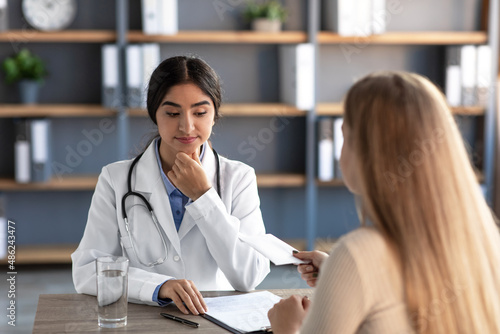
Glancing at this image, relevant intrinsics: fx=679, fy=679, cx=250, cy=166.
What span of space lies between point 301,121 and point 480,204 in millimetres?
3255

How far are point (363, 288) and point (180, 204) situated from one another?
1.01 m

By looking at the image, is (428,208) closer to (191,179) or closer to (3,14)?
(191,179)

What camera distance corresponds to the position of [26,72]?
3.95m

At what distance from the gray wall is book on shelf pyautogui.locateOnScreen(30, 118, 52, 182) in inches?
8.8

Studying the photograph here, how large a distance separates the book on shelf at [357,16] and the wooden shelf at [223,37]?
8.9 inches

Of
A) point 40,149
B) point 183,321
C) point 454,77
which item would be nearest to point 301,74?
point 454,77

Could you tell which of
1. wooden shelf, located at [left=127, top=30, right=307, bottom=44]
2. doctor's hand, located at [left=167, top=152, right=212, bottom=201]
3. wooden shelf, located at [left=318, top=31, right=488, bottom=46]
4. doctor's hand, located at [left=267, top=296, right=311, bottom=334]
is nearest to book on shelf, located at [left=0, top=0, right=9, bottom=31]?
wooden shelf, located at [left=127, top=30, right=307, bottom=44]

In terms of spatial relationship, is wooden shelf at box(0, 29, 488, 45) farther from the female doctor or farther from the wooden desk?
the wooden desk

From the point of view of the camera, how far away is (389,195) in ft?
3.51

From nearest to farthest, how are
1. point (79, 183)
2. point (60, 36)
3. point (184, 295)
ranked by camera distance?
point (184, 295), point (60, 36), point (79, 183)

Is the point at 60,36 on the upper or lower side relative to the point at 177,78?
upper

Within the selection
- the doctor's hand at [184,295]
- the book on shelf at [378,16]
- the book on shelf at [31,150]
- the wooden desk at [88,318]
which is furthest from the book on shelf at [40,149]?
the doctor's hand at [184,295]

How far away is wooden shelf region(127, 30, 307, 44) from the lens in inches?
154

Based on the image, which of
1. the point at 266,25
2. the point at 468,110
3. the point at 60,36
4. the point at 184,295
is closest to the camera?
the point at 184,295
